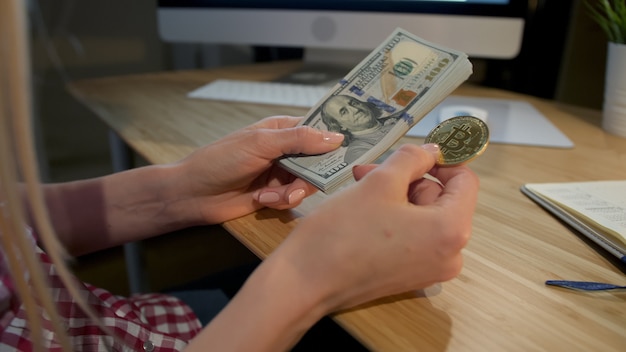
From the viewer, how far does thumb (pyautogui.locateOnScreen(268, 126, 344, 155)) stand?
1.72 feet

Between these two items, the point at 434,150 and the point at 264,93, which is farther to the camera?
the point at 264,93

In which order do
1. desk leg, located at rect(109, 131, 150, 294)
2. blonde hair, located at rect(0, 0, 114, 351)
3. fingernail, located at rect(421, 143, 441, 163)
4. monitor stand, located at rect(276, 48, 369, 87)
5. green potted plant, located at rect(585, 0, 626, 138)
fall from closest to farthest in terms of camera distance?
blonde hair, located at rect(0, 0, 114, 351), fingernail, located at rect(421, 143, 441, 163), green potted plant, located at rect(585, 0, 626, 138), desk leg, located at rect(109, 131, 150, 294), monitor stand, located at rect(276, 48, 369, 87)

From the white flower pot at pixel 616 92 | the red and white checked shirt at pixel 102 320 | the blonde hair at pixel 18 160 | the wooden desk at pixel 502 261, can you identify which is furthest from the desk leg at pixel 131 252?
the white flower pot at pixel 616 92

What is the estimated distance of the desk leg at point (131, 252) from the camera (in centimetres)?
89

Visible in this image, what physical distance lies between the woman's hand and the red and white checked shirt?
0.15m

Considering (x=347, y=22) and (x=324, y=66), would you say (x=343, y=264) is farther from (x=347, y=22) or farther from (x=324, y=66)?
(x=324, y=66)

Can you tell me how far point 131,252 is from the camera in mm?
1030

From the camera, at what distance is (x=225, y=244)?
54.7 inches

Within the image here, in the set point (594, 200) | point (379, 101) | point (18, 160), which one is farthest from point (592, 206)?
point (18, 160)

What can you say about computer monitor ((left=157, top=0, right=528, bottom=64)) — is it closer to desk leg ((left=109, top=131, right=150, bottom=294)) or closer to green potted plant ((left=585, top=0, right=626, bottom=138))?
green potted plant ((left=585, top=0, right=626, bottom=138))

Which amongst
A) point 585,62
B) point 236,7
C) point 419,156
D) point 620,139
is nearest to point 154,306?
point 419,156

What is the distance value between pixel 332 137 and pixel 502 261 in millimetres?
213

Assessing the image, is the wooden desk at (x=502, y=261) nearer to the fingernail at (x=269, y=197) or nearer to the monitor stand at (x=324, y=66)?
the fingernail at (x=269, y=197)

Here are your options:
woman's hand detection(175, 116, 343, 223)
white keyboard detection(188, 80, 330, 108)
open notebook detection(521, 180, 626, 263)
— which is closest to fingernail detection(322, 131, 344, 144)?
woman's hand detection(175, 116, 343, 223)
